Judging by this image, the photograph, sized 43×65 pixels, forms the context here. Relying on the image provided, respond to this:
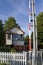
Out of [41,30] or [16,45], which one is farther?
[41,30]

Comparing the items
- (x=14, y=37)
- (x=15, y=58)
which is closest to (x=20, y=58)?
(x=15, y=58)

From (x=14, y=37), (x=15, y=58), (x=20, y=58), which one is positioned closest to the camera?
(x=20, y=58)

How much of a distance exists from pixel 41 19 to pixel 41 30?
2947 mm

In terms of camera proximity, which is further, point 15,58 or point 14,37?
point 14,37

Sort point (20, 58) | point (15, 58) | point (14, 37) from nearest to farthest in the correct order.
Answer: point (20, 58) < point (15, 58) < point (14, 37)

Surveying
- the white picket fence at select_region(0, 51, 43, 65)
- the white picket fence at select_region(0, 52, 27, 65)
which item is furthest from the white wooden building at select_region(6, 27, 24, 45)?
the white picket fence at select_region(0, 51, 43, 65)

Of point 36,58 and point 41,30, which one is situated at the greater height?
point 41,30

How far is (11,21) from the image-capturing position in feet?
149

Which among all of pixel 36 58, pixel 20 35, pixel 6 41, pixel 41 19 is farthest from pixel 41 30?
pixel 36 58

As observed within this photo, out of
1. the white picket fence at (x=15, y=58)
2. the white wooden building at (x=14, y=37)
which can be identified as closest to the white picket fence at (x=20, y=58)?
the white picket fence at (x=15, y=58)

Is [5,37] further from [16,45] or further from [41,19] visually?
[41,19]

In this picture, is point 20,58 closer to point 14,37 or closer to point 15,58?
point 15,58

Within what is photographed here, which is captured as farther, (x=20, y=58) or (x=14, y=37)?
(x=14, y=37)

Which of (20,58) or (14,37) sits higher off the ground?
(14,37)
